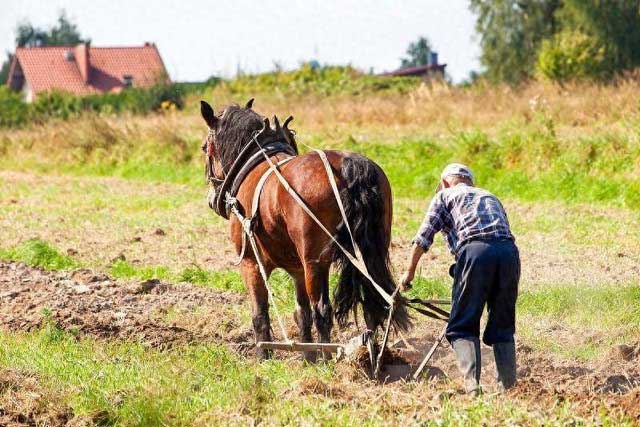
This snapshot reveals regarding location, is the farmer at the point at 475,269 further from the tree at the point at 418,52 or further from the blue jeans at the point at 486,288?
the tree at the point at 418,52

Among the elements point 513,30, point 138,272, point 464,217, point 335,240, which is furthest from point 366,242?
point 513,30

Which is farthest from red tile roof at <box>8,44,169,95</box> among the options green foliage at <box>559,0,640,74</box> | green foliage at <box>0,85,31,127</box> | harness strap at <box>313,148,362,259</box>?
harness strap at <box>313,148,362,259</box>

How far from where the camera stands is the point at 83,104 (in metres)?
47.6

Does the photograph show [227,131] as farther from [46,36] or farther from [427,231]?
[46,36]

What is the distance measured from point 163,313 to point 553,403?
224 inches

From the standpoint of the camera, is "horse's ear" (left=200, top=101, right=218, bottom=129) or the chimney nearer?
"horse's ear" (left=200, top=101, right=218, bottom=129)

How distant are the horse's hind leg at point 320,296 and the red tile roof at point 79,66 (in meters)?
67.7

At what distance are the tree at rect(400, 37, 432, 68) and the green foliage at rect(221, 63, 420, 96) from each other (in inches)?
2785

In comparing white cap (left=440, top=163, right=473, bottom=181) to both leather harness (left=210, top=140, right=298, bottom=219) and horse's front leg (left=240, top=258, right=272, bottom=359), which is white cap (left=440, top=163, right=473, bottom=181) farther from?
horse's front leg (left=240, top=258, right=272, bottom=359)

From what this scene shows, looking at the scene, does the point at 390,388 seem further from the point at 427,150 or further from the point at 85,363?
the point at 427,150

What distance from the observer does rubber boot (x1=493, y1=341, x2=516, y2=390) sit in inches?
303

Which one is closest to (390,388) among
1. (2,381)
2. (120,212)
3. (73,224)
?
(2,381)

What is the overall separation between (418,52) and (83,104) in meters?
79.1

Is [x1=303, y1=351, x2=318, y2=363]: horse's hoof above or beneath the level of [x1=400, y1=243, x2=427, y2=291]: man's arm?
beneath
